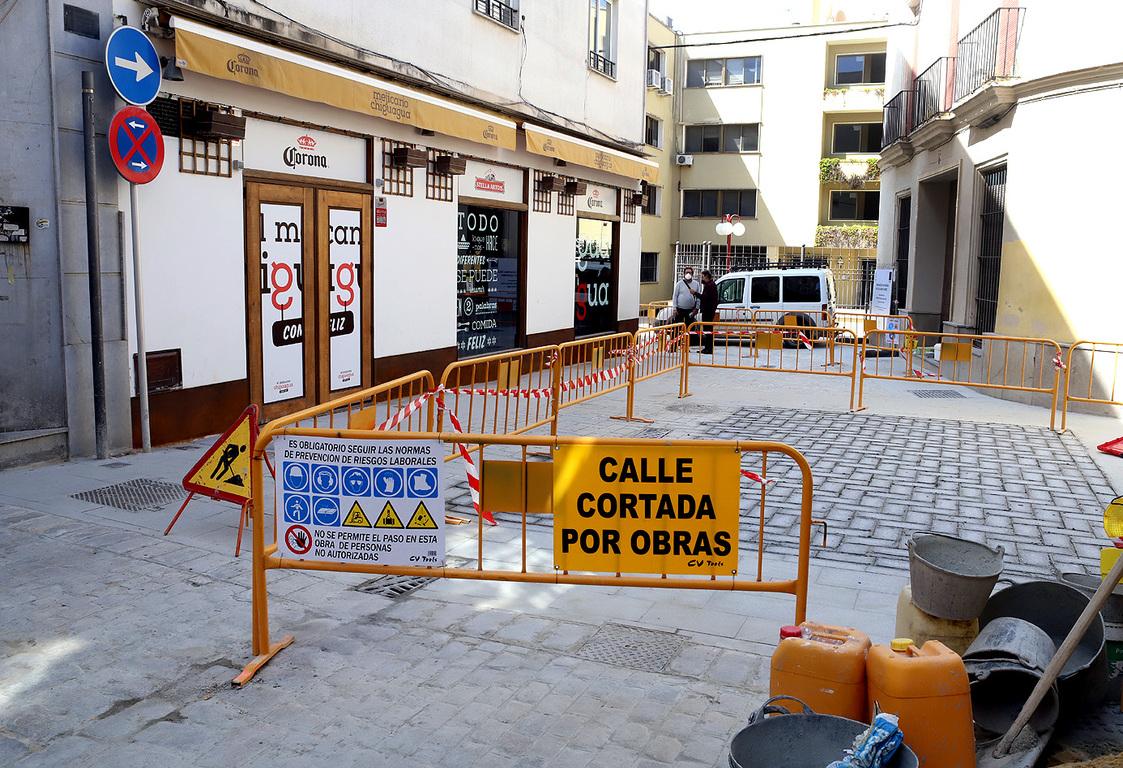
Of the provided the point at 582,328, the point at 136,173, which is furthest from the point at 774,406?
the point at 136,173

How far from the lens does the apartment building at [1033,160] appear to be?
13.4 meters

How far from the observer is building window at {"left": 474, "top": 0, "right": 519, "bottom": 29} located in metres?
13.9

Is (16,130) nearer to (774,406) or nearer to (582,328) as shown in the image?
(774,406)

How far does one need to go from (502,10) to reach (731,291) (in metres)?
10.7

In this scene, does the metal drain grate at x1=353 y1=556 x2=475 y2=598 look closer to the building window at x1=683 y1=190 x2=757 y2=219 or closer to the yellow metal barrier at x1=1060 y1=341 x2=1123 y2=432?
the yellow metal barrier at x1=1060 y1=341 x2=1123 y2=432

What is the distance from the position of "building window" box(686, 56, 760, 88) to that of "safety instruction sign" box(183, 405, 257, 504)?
34.9m

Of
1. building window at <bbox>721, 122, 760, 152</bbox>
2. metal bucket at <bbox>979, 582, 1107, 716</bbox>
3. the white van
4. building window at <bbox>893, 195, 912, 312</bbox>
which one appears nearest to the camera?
metal bucket at <bbox>979, 582, 1107, 716</bbox>

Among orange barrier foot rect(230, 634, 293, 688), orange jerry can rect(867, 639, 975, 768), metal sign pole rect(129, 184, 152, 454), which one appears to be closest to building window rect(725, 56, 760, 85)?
metal sign pole rect(129, 184, 152, 454)

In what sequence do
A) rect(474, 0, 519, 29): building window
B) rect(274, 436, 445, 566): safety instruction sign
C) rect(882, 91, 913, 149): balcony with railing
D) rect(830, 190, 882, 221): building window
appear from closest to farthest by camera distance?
1. rect(274, 436, 445, 566): safety instruction sign
2. rect(474, 0, 519, 29): building window
3. rect(882, 91, 913, 149): balcony with railing
4. rect(830, 190, 882, 221): building window

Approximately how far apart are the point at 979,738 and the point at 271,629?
351 centimetres

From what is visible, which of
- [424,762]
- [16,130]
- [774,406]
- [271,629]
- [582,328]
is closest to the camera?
[424,762]

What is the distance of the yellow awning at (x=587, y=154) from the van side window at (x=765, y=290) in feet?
13.6

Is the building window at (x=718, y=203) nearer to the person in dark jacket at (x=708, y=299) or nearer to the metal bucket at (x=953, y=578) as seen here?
the person in dark jacket at (x=708, y=299)

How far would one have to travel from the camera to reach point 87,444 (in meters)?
8.40
